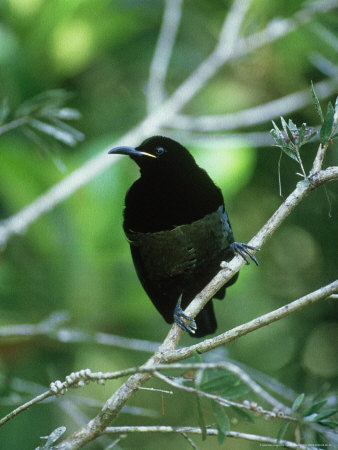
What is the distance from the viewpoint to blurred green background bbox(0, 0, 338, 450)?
4.59 metres

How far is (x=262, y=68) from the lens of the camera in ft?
20.0

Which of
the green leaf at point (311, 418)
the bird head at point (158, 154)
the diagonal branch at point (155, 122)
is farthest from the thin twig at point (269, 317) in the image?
the diagonal branch at point (155, 122)

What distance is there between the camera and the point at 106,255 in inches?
187

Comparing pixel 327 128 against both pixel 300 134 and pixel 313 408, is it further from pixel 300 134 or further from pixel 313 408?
pixel 313 408

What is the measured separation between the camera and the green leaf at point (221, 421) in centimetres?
164

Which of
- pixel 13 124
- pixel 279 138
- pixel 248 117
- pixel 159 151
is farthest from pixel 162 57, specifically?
pixel 279 138

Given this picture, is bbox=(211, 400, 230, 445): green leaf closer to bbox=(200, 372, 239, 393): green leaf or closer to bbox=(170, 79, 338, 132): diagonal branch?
bbox=(200, 372, 239, 393): green leaf

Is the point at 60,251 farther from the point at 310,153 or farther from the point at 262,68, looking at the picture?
the point at 262,68

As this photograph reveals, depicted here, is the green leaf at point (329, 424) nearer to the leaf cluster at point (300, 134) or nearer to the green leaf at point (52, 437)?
the green leaf at point (52, 437)

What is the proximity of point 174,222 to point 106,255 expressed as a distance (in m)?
1.54

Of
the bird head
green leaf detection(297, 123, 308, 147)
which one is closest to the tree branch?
green leaf detection(297, 123, 308, 147)

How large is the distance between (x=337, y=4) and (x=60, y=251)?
2.93 m

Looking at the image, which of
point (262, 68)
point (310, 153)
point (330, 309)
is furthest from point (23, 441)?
point (262, 68)

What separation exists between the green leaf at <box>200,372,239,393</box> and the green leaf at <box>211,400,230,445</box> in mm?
34
